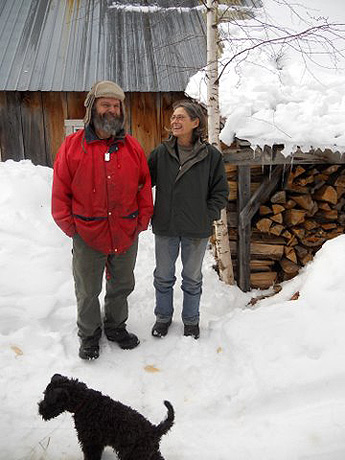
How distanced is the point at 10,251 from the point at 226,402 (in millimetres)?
2940

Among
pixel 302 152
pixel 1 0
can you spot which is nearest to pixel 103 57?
pixel 1 0

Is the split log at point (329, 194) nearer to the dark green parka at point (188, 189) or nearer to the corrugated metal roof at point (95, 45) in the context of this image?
the dark green parka at point (188, 189)

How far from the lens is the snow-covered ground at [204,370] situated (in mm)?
2430

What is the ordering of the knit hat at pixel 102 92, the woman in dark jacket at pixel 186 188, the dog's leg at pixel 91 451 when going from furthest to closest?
the woman in dark jacket at pixel 186 188, the knit hat at pixel 102 92, the dog's leg at pixel 91 451

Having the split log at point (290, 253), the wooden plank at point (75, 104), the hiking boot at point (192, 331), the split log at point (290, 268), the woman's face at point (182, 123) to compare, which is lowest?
the split log at point (290, 268)

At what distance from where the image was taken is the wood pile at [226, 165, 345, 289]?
5.08 meters

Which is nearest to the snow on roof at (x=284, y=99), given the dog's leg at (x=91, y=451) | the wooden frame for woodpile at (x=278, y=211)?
the wooden frame for woodpile at (x=278, y=211)

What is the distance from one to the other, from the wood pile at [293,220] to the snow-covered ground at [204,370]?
1.25 metres

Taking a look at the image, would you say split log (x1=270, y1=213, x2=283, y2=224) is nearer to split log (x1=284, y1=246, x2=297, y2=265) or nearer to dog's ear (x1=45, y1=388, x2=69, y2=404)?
split log (x1=284, y1=246, x2=297, y2=265)

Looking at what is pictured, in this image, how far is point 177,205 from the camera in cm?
324

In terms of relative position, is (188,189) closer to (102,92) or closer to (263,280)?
(102,92)

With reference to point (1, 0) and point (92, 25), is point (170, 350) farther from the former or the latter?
point (1, 0)

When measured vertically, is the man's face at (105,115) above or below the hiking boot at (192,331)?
above

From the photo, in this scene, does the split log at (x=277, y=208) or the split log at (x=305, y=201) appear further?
the split log at (x=277, y=208)
